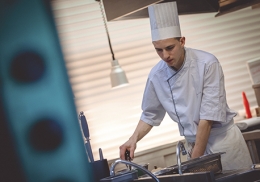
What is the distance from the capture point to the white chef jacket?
2664mm

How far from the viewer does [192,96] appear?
2789 mm

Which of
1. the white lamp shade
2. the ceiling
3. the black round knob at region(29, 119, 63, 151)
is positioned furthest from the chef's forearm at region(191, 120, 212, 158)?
the black round knob at region(29, 119, 63, 151)

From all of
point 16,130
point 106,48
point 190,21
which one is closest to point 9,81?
point 16,130

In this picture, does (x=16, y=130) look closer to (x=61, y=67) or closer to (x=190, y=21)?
(x=61, y=67)

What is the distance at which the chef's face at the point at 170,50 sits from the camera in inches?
104

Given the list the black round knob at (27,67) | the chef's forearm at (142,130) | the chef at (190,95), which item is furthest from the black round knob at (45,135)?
the chef's forearm at (142,130)

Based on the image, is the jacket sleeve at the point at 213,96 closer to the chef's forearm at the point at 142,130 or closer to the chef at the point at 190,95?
the chef at the point at 190,95

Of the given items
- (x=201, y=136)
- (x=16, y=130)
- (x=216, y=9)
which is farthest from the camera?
(x=216, y=9)

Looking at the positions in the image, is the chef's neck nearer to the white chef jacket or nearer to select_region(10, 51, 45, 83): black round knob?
the white chef jacket

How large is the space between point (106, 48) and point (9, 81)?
426 cm

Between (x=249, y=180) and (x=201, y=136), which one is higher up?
(x=201, y=136)

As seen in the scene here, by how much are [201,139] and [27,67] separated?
231 cm

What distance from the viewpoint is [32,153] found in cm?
31

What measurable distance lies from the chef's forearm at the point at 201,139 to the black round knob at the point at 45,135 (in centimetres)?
230
